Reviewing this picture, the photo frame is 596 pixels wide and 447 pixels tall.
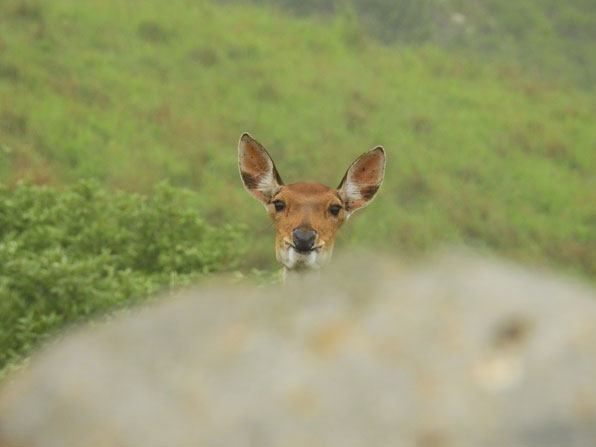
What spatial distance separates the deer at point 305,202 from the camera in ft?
19.1

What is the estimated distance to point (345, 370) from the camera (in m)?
2.59

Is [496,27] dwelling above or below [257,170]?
above

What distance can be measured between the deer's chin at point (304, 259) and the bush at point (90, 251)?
1.97 metres

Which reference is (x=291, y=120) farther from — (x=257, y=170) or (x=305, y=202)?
(x=305, y=202)

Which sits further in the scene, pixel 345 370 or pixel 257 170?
pixel 257 170

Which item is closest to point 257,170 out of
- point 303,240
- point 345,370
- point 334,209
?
point 334,209

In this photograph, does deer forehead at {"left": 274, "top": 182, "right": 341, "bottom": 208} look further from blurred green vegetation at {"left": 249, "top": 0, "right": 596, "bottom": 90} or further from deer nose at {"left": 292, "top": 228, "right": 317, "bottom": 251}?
blurred green vegetation at {"left": 249, "top": 0, "right": 596, "bottom": 90}

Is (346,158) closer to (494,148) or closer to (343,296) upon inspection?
(494,148)

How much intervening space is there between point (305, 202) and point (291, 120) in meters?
11.1

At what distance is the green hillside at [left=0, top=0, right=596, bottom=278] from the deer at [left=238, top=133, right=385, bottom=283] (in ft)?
18.3

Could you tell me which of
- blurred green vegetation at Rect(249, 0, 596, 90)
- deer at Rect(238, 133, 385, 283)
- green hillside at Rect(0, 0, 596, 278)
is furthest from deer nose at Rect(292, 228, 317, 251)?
blurred green vegetation at Rect(249, 0, 596, 90)

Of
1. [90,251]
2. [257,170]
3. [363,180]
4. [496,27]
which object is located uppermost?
[496,27]

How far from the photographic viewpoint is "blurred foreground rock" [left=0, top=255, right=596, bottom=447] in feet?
7.91

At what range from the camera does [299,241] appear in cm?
579
